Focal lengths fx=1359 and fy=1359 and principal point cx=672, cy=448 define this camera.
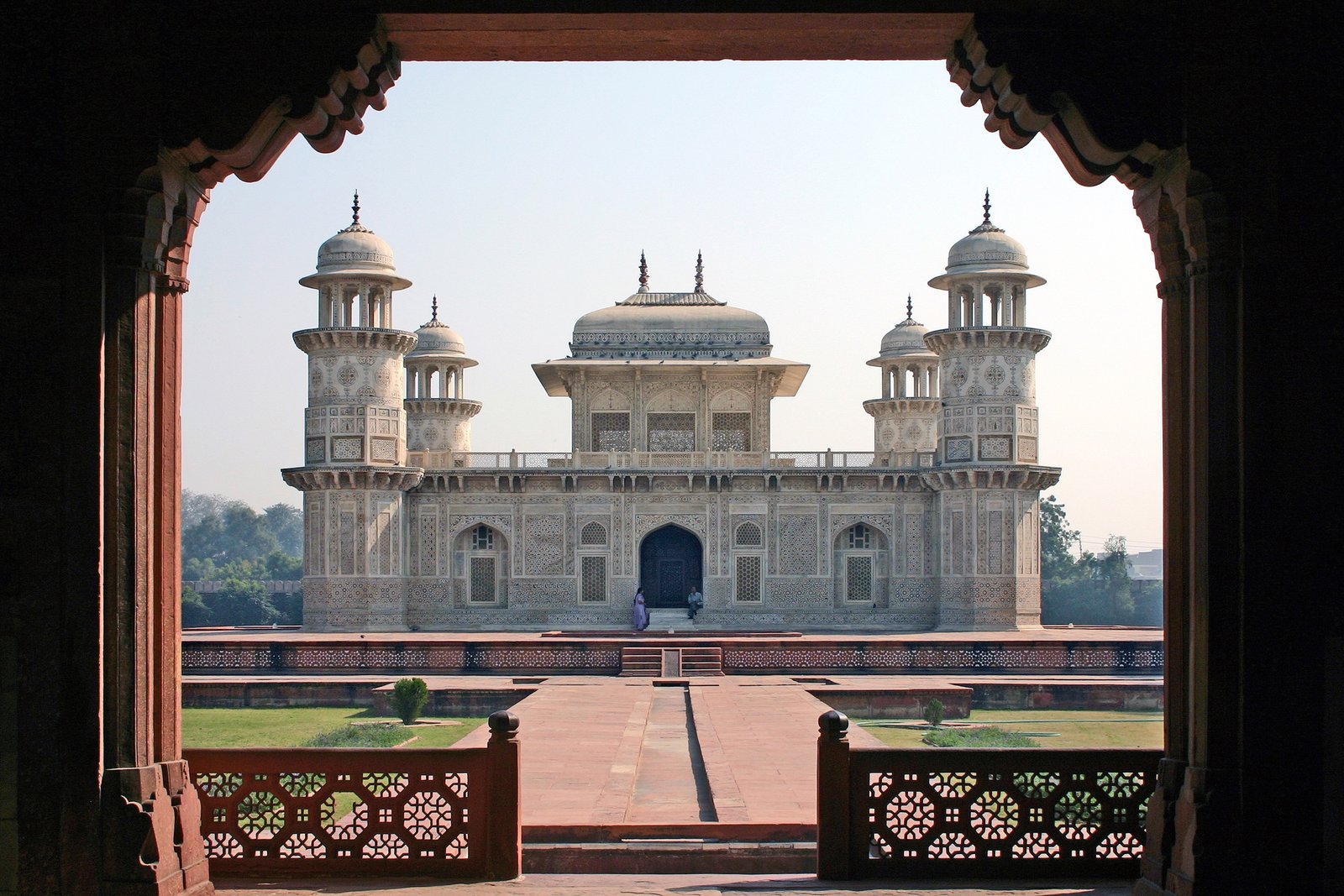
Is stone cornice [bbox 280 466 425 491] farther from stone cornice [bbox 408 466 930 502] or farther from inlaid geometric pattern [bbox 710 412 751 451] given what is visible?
inlaid geometric pattern [bbox 710 412 751 451]

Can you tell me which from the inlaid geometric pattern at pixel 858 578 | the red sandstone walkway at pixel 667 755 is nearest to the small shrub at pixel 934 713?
the red sandstone walkway at pixel 667 755

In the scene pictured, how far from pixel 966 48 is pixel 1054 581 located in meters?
46.4

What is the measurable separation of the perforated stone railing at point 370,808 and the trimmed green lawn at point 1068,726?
8217mm

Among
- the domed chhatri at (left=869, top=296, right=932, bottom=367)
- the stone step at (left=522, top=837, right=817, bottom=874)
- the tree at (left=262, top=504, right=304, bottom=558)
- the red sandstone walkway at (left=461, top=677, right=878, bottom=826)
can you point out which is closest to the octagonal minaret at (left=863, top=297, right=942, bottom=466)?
the domed chhatri at (left=869, top=296, right=932, bottom=367)

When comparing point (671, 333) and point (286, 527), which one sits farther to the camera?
point (286, 527)

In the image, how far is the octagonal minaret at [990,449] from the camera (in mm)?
26859

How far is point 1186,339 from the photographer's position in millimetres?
4445

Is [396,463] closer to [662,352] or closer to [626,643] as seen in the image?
[662,352]

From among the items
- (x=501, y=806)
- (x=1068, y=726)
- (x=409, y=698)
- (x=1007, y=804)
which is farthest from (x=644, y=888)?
(x=1068, y=726)

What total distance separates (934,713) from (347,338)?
16446 millimetres

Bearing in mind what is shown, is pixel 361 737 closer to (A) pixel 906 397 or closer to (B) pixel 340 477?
(B) pixel 340 477

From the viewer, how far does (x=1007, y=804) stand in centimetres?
494

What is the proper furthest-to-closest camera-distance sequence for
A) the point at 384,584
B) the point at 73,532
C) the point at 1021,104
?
the point at 384,584 < the point at 1021,104 < the point at 73,532

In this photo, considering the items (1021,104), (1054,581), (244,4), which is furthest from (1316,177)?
(1054,581)
